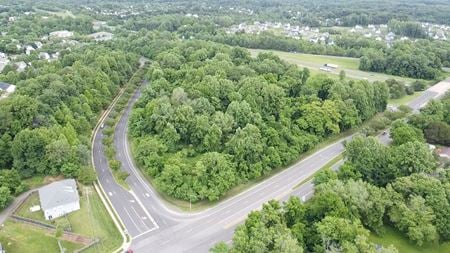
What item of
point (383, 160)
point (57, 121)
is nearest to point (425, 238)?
point (383, 160)

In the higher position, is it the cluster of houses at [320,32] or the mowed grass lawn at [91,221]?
the cluster of houses at [320,32]

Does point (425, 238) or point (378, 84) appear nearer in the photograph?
point (425, 238)

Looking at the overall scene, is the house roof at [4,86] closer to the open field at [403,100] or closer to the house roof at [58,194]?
the house roof at [58,194]

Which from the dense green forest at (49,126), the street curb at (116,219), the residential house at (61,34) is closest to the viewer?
the street curb at (116,219)

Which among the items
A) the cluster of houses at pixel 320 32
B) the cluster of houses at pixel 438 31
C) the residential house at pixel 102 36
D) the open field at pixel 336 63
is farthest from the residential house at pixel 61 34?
the cluster of houses at pixel 438 31

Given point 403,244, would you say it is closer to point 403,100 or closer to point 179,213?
point 179,213

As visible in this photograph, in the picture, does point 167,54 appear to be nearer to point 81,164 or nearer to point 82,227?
point 81,164

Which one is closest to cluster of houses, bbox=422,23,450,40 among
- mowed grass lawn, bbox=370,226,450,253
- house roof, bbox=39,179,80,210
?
mowed grass lawn, bbox=370,226,450,253
